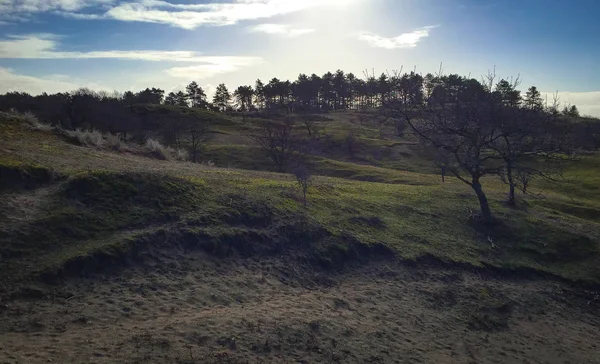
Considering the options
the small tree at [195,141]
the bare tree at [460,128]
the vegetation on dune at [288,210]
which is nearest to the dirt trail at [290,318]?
the vegetation on dune at [288,210]

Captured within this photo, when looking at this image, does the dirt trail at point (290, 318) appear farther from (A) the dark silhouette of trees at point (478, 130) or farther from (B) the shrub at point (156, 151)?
(B) the shrub at point (156, 151)

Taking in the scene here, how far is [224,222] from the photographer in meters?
17.9

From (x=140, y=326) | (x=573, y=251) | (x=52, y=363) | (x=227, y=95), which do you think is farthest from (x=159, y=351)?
(x=227, y=95)

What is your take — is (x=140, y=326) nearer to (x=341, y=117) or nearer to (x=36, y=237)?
(x=36, y=237)

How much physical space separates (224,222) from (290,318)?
6.31 metres

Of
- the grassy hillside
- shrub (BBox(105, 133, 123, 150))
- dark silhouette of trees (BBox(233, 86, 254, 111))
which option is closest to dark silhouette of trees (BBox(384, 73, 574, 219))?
the grassy hillside

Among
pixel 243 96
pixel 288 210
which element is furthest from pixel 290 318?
pixel 243 96

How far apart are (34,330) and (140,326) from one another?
2.26 m

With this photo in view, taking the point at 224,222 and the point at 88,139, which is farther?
the point at 88,139

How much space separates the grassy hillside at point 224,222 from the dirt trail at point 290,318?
3.61ft

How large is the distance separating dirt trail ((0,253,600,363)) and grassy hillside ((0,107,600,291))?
110 cm

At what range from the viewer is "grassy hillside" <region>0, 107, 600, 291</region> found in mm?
13836

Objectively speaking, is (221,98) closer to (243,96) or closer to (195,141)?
(243,96)

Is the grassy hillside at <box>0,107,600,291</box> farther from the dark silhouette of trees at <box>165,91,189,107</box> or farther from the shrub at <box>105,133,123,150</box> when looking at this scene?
the dark silhouette of trees at <box>165,91,189,107</box>
